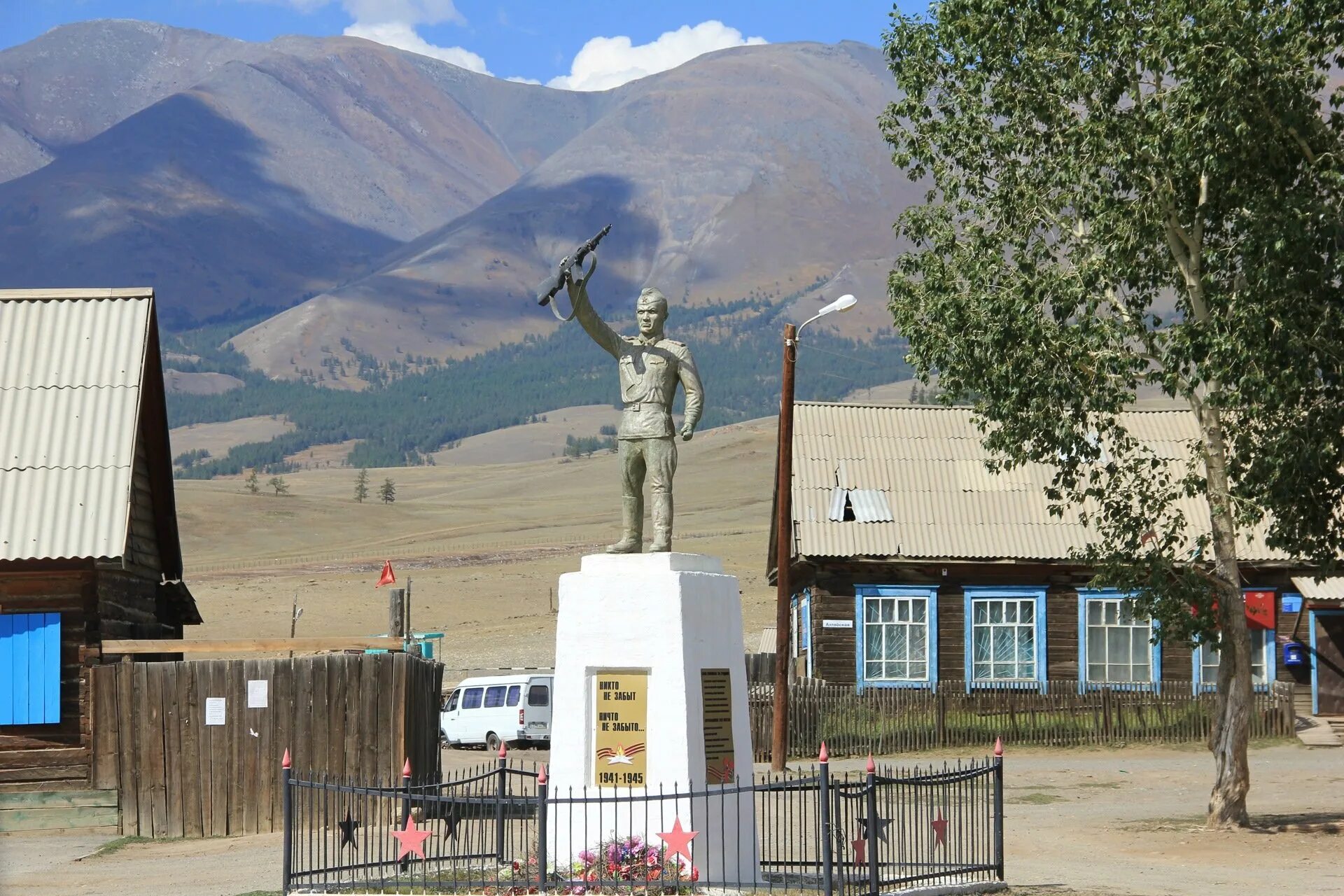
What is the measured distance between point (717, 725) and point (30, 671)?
11.0 m

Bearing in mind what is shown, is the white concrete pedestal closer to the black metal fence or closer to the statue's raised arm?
the black metal fence

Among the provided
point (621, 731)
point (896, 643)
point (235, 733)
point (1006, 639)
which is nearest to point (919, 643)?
point (896, 643)

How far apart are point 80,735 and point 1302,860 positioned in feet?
48.1

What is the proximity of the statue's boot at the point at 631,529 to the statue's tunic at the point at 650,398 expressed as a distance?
0.43 ft

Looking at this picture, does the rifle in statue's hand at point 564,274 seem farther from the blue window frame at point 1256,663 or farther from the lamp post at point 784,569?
the blue window frame at point 1256,663

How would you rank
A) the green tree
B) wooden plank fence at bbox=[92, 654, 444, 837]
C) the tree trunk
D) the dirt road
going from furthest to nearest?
1. the tree trunk
2. wooden plank fence at bbox=[92, 654, 444, 837]
3. the green tree
4. the dirt road

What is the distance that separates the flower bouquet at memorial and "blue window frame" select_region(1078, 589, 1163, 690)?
21665 mm

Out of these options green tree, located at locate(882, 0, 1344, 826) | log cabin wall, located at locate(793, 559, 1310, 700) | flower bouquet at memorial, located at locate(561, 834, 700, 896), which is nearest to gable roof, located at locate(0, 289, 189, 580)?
flower bouquet at memorial, located at locate(561, 834, 700, 896)

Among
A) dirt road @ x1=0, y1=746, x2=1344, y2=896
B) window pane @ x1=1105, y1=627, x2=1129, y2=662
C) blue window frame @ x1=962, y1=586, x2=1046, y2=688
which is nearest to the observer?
dirt road @ x1=0, y1=746, x2=1344, y2=896

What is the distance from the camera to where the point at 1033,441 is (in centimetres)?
2202

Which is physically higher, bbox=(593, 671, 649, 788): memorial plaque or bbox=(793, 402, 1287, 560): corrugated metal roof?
bbox=(793, 402, 1287, 560): corrugated metal roof

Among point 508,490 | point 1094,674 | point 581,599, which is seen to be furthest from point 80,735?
point 508,490

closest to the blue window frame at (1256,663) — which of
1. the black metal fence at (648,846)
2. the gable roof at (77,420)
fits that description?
the black metal fence at (648,846)

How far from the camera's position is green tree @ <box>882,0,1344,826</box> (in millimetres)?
19281
